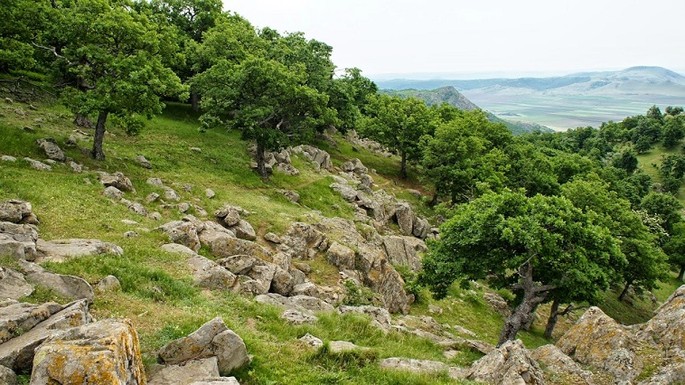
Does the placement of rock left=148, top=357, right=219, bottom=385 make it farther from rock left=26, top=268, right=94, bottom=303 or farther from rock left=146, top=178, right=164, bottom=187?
rock left=146, top=178, right=164, bottom=187

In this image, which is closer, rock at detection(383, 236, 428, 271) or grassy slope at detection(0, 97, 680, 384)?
grassy slope at detection(0, 97, 680, 384)

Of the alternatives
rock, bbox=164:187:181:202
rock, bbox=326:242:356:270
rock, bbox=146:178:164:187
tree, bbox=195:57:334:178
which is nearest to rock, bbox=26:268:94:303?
rock, bbox=326:242:356:270

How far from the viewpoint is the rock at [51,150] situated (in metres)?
35.6

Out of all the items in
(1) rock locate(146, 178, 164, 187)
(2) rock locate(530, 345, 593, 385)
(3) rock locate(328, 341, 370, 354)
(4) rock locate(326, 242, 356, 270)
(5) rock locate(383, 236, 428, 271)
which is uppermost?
(1) rock locate(146, 178, 164, 187)

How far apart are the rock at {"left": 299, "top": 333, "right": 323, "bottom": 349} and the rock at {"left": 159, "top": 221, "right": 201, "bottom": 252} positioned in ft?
41.8

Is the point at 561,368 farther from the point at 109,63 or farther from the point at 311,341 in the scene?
the point at 109,63

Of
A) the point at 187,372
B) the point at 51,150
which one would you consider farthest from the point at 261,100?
the point at 187,372

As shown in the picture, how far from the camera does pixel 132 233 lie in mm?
25734

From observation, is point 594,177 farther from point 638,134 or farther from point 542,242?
point 638,134

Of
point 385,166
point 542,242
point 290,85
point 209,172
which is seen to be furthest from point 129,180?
point 385,166

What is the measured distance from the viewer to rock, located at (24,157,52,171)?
107ft

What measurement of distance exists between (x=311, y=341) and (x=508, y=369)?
6905 millimetres

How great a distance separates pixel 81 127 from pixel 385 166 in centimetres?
4899

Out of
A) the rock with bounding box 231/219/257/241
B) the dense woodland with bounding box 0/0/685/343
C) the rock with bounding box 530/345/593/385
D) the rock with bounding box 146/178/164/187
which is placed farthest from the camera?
the rock with bounding box 146/178/164/187
